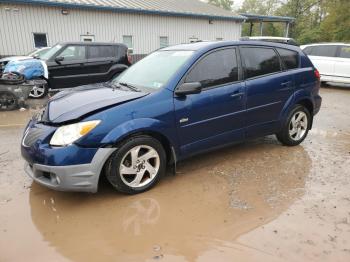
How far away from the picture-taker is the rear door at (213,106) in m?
4.11

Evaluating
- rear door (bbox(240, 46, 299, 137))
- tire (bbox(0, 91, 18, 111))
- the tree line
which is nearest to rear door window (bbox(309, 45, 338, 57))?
rear door (bbox(240, 46, 299, 137))

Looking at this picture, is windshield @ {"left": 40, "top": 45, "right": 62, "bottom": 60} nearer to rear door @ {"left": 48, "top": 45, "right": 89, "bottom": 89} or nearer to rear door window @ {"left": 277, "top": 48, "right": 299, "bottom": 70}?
rear door @ {"left": 48, "top": 45, "right": 89, "bottom": 89}

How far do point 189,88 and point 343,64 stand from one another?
10579 mm

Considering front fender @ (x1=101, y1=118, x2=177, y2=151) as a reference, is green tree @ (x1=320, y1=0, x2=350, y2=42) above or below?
above

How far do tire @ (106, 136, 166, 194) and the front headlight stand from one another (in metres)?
0.40

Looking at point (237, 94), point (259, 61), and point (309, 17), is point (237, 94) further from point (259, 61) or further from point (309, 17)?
point (309, 17)

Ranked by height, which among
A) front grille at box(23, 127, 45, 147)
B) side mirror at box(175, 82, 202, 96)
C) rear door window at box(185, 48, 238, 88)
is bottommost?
front grille at box(23, 127, 45, 147)

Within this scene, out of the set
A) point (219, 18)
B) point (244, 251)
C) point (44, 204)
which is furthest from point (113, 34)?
point (244, 251)

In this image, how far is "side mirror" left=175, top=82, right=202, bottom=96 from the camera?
3910mm

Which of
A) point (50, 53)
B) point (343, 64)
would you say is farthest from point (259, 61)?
point (343, 64)

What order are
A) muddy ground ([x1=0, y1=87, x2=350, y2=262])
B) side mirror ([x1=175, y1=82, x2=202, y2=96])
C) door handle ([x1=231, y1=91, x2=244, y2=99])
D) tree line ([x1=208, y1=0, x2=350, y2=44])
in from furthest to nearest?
tree line ([x1=208, y1=0, x2=350, y2=44])
door handle ([x1=231, y1=91, x2=244, y2=99])
side mirror ([x1=175, y1=82, x2=202, y2=96])
muddy ground ([x1=0, y1=87, x2=350, y2=262])

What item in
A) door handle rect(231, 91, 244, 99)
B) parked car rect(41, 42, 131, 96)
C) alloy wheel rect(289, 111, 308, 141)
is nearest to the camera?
door handle rect(231, 91, 244, 99)

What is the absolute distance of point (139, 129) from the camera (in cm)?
366

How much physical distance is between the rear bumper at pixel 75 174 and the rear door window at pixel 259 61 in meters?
2.40
